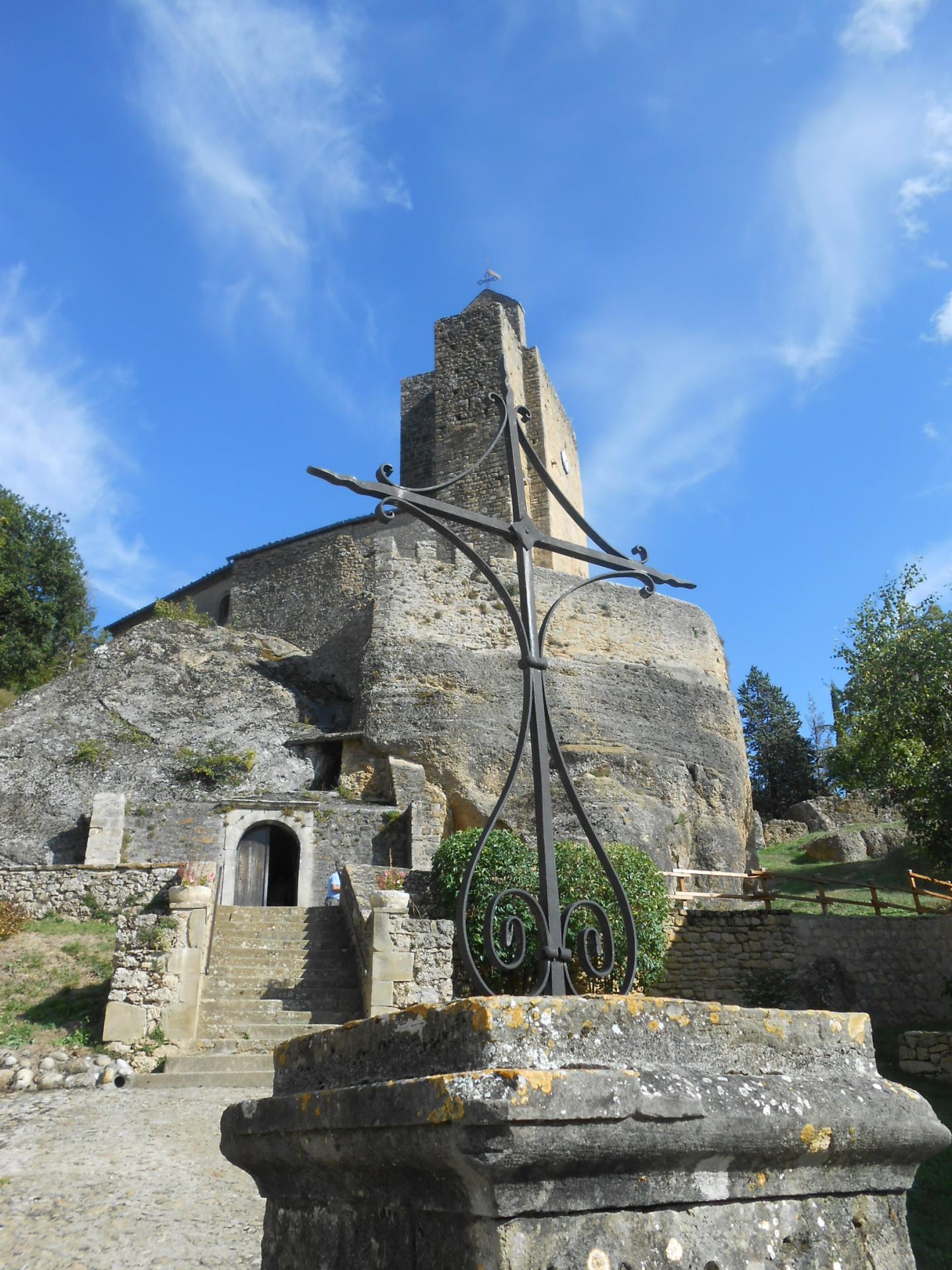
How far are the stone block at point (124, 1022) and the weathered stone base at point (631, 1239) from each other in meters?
8.11

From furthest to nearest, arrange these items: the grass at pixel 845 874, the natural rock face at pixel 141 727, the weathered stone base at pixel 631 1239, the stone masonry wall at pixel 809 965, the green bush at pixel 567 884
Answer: the natural rock face at pixel 141 727
the grass at pixel 845 874
the stone masonry wall at pixel 809 965
the green bush at pixel 567 884
the weathered stone base at pixel 631 1239

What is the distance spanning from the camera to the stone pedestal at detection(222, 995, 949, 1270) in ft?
5.64

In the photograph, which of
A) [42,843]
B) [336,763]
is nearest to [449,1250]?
[42,843]

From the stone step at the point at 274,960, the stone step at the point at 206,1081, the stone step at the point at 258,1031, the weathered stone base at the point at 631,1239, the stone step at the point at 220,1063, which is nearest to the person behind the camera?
the weathered stone base at the point at 631,1239

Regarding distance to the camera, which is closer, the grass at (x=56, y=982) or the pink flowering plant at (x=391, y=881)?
the grass at (x=56, y=982)

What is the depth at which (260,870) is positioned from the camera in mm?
17688

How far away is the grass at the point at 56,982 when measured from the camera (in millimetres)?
9500

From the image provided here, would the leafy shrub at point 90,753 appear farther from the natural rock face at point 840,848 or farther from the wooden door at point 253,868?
the natural rock face at point 840,848

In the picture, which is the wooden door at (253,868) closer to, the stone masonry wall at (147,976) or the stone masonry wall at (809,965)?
the stone masonry wall at (147,976)

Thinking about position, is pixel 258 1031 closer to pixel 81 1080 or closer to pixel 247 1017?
pixel 247 1017

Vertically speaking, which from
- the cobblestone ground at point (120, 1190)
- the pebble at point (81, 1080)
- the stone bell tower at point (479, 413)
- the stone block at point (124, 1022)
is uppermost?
the stone bell tower at point (479, 413)

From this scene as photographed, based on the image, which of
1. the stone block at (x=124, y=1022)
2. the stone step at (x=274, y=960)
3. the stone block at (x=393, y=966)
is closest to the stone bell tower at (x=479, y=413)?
the stone step at (x=274, y=960)

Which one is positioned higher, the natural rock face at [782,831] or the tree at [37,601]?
the tree at [37,601]

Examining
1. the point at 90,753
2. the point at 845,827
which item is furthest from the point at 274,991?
the point at 845,827
